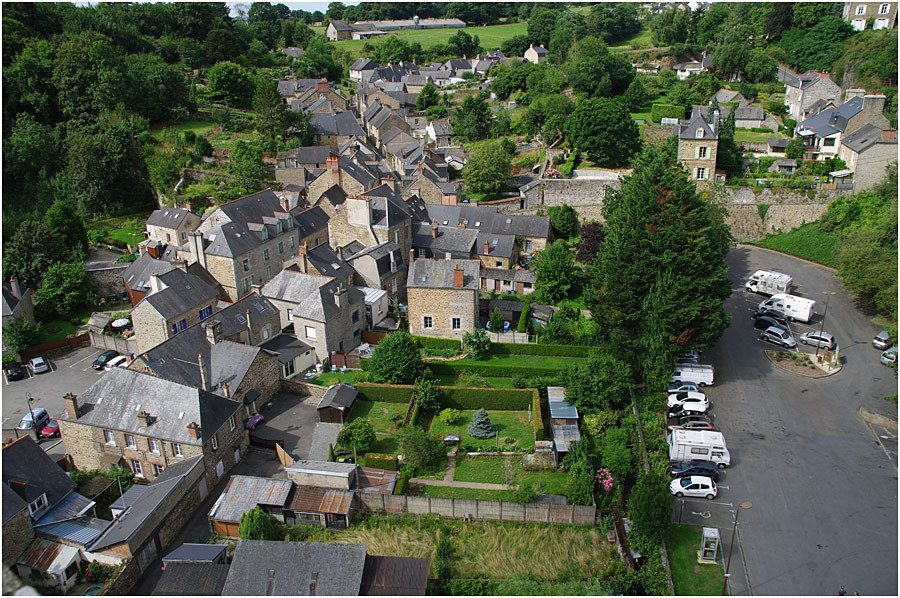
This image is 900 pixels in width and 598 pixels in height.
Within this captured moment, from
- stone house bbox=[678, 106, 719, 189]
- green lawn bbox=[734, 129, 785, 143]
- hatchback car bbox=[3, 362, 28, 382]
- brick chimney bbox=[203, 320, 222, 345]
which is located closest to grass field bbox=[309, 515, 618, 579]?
brick chimney bbox=[203, 320, 222, 345]

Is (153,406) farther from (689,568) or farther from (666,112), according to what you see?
(666,112)

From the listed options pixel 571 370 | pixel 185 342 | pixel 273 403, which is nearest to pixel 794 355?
pixel 571 370

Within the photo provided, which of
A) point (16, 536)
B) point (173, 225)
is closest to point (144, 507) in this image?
point (16, 536)

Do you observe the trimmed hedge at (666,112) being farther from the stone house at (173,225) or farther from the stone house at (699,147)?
the stone house at (173,225)

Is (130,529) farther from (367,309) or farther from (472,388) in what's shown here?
(367,309)

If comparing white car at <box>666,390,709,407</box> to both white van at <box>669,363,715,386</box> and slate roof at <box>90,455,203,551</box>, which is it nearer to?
white van at <box>669,363,715,386</box>
